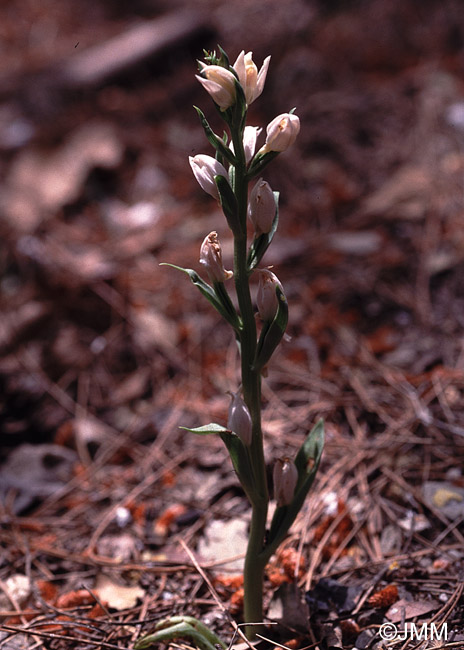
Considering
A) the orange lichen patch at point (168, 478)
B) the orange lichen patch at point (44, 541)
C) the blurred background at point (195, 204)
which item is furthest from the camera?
the blurred background at point (195, 204)

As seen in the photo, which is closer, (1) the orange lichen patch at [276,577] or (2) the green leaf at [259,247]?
(2) the green leaf at [259,247]

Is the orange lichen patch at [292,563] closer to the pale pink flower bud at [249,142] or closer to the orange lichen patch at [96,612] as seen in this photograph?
the orange lichen patch at [96,612]

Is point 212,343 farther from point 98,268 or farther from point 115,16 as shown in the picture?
point 115,16

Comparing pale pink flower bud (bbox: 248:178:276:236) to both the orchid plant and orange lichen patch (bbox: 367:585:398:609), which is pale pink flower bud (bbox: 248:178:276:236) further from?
orange lichen patch (bbox: 367:585:398:609)

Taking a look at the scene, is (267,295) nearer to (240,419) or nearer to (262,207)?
(262,207)

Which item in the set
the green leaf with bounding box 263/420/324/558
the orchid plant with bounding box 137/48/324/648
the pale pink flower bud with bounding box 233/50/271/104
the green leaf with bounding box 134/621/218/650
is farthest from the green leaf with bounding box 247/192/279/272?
the green leaf with bounding box 134/621/218/650

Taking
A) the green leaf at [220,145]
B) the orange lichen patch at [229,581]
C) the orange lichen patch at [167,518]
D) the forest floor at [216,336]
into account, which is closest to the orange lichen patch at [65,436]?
the forest floor at [216,336]

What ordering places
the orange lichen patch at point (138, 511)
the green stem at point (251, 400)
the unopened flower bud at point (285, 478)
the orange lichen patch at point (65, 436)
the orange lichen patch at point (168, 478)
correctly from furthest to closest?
1. the orange lichen patch at point (65, 436)
2. the orange lichen patch at point (168, 478)
3. the orange lichen patch at point (138, 511)
4. the unopened flower bud at point (285, 478)
5. the green stem at point (251, 400)
